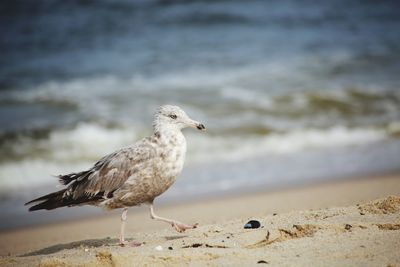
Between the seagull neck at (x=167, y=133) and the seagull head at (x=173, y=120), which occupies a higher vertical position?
the seagull head at (x=173, y=120)

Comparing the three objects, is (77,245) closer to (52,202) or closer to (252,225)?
(52,202)

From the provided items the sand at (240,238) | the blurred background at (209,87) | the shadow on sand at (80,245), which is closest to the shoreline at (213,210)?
the sand at (240,238)

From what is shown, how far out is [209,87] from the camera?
14359 mm

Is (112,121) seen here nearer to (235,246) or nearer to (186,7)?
(235,246)

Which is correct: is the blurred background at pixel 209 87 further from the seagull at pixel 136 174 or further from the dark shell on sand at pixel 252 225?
the dark shell on sand at pixel 252 225

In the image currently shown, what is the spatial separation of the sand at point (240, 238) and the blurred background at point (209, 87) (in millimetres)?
1067

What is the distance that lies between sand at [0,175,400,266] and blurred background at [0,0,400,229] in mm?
1067

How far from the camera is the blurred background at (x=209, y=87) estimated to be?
9641 millimetres

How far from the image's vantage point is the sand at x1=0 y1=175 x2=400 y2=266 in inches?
173

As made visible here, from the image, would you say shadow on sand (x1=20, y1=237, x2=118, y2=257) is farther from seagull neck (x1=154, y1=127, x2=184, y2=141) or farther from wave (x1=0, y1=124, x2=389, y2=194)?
wave (x1=0, y1=124, x2=389, y2=194)

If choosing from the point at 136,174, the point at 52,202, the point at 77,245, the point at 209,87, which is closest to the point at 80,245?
the point at 77,245

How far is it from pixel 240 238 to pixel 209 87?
964cm

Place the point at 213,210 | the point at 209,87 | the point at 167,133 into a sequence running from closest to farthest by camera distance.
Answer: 1. the point at 167,133
2. the point at 213,210
3. the point at 209,87

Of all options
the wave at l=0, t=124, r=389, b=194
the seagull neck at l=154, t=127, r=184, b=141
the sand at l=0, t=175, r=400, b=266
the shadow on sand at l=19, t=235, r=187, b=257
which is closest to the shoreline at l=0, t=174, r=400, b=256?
the sand at l=0, t=175, r=400, b=266
